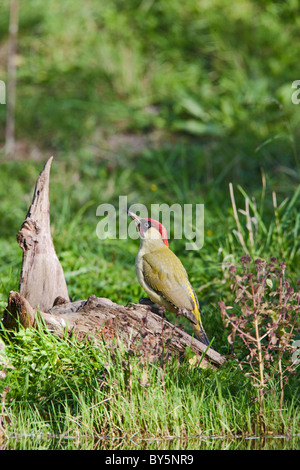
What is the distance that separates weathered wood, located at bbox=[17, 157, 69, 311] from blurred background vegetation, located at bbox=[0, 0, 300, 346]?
31.2 inches

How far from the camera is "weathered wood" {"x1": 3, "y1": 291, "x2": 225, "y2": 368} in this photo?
179 inches

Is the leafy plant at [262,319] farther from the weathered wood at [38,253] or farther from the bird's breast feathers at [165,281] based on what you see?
the weathered wood at [38,253]

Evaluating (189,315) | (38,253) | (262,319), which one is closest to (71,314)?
(38,253)

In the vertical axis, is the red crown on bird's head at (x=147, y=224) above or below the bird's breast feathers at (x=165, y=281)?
above

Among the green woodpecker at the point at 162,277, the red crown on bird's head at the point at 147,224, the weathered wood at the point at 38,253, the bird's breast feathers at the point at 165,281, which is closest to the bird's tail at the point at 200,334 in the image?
the green woodpecker at the point at 162,277

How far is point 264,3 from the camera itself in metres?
11.0

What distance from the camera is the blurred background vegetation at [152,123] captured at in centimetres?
662

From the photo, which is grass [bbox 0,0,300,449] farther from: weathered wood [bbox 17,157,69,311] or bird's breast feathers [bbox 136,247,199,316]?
bird's breast feathers [bbox 136,247,199,316]

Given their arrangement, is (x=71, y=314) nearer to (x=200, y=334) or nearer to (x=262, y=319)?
(x=200, y=334)

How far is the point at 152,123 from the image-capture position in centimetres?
958

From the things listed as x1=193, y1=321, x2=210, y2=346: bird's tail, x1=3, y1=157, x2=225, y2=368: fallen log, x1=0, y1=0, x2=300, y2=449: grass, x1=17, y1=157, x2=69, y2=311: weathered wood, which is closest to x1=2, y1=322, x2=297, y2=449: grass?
x1=0, y1=0, x2=300, y2=449: grass

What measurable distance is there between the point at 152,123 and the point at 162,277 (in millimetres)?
5099

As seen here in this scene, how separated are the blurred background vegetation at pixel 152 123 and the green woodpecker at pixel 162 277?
872mm

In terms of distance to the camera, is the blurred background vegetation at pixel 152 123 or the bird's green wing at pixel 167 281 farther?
the blurred background vegetation at pixel 152 123
